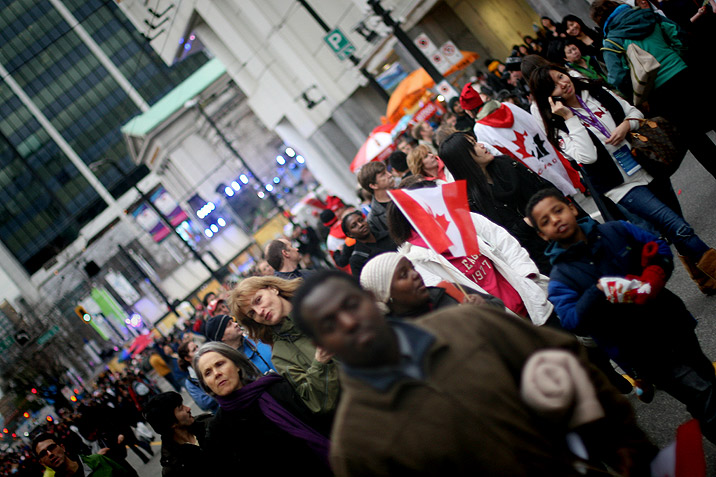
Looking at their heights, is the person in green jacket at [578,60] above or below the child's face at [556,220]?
above

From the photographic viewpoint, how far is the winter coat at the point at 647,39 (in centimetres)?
523

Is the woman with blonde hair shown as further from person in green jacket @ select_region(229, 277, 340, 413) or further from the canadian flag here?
person in green jacket @ select_region(229, 277, 340, 413)

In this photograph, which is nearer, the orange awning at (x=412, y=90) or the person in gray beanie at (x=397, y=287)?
the person in gray beanie at (x=397, y=287)

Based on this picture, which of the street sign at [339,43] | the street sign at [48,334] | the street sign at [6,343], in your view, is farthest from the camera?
the street sign at [48,334]

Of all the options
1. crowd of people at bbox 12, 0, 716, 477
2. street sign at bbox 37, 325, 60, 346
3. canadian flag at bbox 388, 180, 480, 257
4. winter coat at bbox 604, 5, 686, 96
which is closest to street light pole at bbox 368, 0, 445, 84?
crowd of people at bbox 12, 0, 716, 477

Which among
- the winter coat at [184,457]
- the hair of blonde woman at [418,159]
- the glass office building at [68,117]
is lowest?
the winter coat at [184,457]

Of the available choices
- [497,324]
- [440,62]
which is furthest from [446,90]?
[497,324]

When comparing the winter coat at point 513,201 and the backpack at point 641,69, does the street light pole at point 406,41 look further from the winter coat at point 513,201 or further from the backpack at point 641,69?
the winter coat at point 513,201

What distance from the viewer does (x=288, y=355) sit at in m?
3.98

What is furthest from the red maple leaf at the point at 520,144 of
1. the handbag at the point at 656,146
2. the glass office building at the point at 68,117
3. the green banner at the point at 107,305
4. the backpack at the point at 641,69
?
the glass office building at the point at 68,117

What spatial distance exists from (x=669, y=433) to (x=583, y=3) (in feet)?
38.3

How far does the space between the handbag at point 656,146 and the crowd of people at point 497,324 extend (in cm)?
6

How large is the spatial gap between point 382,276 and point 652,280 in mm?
1463

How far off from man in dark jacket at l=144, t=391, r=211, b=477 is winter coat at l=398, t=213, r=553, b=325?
234cm
